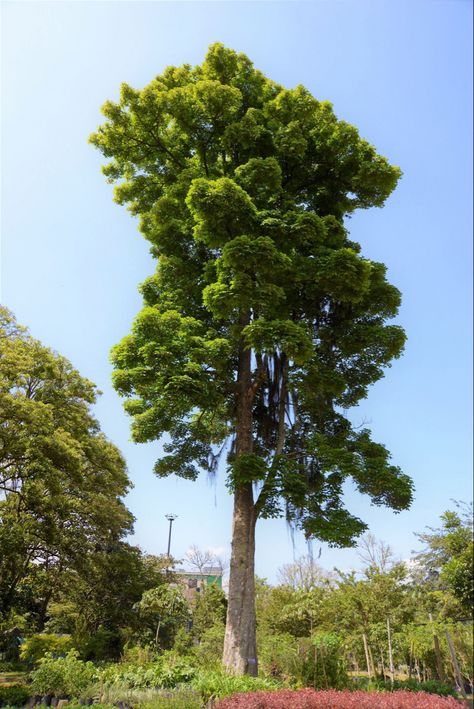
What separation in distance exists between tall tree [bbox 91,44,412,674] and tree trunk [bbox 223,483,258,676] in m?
0.03

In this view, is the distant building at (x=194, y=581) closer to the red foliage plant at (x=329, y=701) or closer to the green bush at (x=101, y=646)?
the green bush at (x=101, y=646)

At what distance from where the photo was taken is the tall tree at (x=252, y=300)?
914 cm

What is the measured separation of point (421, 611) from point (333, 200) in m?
15.6

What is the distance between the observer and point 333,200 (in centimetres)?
1188

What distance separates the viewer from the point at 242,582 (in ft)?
29.1

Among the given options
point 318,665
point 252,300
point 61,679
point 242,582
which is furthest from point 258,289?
point 61,679

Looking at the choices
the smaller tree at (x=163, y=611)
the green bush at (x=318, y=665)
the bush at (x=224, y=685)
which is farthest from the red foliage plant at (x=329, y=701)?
the smaller tree at (x=163, y=611)

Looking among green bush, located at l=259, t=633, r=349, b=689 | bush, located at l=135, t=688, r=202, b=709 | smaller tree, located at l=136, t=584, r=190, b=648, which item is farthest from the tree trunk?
smaller tree, located at l=136, t=584, r=190, b=648

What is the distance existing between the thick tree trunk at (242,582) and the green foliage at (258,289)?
1.02 ft

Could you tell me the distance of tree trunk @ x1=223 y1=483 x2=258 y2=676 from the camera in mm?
8297

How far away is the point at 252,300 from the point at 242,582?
222 inches

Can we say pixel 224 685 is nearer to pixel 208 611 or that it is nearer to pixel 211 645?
pixel 211 645

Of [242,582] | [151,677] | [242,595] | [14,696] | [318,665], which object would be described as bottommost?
[14,696]

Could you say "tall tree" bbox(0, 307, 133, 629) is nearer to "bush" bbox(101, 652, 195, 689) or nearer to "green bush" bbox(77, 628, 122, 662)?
"green bush" bbox(77, 628, 122, 662)
